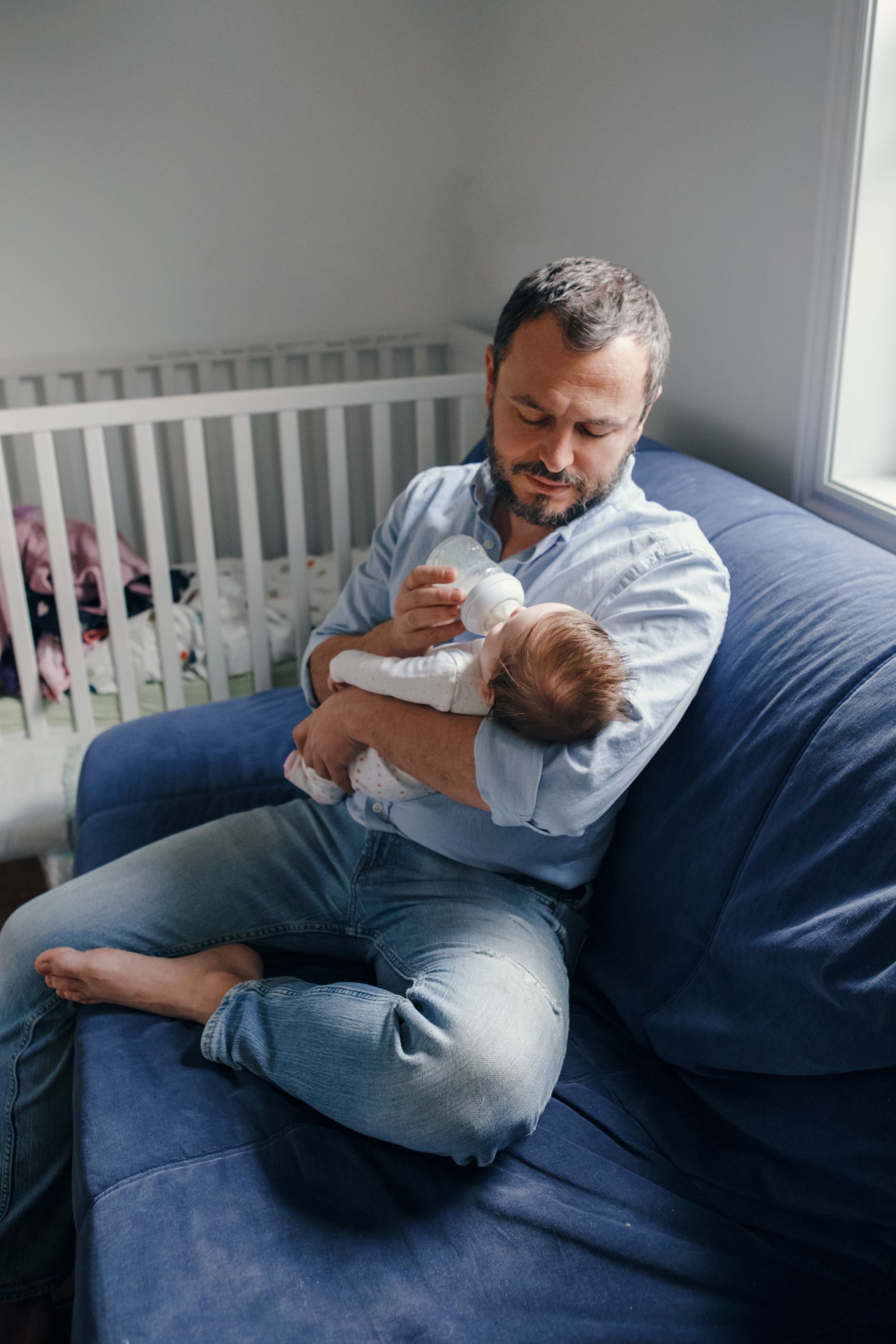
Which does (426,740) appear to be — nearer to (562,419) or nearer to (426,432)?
(562,419)

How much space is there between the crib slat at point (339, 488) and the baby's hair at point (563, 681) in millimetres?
1279

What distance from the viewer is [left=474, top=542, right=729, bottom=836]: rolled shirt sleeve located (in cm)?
112

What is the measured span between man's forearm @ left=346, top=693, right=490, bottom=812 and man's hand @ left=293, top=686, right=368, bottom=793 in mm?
21

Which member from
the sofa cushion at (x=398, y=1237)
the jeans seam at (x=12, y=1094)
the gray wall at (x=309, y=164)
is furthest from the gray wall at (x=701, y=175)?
the jeans seam at (x=12, y=1094)

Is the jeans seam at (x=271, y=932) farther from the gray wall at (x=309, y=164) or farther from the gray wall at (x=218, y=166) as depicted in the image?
the gray wall at (x=218, y=166)

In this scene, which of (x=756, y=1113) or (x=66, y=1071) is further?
(x=66, y=1071)

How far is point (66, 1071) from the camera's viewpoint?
1.33 metres

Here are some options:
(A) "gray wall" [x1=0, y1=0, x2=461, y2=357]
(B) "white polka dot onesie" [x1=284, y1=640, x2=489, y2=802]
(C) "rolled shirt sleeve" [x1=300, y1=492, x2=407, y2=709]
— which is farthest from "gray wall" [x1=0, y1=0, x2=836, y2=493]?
(B) "white polka dot onesie" [x1=284, y1=640, x2=489, y2=802]

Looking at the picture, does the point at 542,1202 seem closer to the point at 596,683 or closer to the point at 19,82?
the point at 596,683

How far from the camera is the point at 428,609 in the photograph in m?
1.27

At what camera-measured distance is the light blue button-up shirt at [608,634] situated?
1126 millimetres

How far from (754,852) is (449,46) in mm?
2625

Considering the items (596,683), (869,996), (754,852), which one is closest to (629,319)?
(596,683)

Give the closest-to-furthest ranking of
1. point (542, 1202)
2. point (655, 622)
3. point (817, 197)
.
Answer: point (542, 1202)
point (655, 622)
point (817, 197)
